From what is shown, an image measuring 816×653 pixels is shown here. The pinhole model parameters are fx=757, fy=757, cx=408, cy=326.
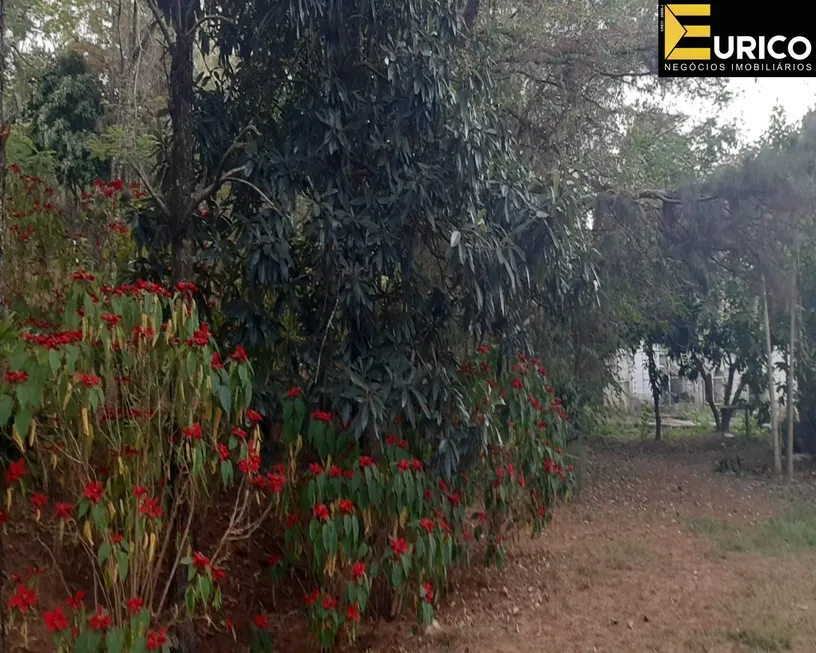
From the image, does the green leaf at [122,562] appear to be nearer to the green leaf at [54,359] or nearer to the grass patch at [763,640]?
the green leaf at [54,359]

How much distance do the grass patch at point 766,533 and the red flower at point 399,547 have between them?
3.41 m

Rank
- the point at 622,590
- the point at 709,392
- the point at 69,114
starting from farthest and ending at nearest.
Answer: the point at 709,392
the point at 69,114
the point at 622,590

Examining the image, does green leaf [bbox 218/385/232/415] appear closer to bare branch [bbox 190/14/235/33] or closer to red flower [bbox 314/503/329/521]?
red flower [bbox 314/503/329/521]

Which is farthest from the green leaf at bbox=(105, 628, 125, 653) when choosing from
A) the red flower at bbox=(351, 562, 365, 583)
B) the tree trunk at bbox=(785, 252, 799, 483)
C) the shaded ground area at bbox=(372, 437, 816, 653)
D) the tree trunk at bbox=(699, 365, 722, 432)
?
the tree trunk at bbox=(699, 365, 722, 432)

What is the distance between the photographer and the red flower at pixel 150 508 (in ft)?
9.03

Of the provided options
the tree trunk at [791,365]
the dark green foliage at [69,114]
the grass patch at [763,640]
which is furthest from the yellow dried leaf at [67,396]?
the tree trunk at [791,365]

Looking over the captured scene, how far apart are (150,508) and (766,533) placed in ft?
17.7

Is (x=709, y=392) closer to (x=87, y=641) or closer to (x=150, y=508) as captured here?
(x=150, y=508)

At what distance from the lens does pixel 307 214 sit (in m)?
3.81

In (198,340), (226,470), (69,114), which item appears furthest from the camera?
(69,114)

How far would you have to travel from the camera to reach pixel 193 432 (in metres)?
2.81

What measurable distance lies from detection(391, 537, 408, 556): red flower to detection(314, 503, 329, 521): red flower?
0.43m

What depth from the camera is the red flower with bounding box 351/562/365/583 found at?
358 centimetres

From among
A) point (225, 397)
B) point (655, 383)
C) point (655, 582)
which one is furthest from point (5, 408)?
point (655, 383)
